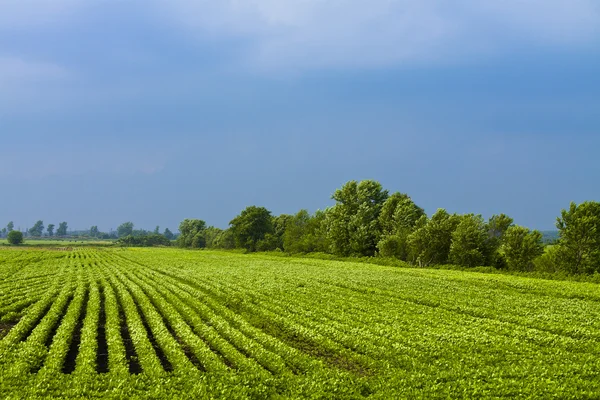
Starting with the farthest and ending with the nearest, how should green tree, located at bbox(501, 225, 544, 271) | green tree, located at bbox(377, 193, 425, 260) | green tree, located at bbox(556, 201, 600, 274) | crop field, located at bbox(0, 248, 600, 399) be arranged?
green tree, located at bbox(377, 193, 425, 260) → green tree, located at bbox(501, 225, 544, 271) → green tree, located at bbox(556, 201, 600, 274) → crop field, located at bbox(0, 248, 600, 399)

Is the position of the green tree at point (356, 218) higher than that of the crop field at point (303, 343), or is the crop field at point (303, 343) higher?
the green tree at point (356, 218)

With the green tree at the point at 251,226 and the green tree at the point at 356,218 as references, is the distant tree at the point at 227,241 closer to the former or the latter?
the green tree at the point at 251,226

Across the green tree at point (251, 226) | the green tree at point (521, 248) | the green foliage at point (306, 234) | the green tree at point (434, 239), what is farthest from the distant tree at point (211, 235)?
the green tree at point (521, 248)

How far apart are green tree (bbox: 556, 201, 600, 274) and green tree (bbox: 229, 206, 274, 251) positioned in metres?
93.6

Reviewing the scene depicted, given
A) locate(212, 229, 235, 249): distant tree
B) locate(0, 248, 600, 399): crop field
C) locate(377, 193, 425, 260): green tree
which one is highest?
locate(377, 193, 425, 260): green tree

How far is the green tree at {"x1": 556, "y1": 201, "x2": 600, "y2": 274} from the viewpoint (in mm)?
48969

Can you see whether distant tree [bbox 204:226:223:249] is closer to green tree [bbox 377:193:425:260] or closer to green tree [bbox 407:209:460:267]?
green tree [bbox 377:193:425:260]

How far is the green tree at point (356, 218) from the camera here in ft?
272

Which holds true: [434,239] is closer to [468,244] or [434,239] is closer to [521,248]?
[468,244]

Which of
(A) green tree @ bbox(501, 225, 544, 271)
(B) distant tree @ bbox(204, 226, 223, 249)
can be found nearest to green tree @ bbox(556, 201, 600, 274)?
(A) green tree @ bbox(501, 225, 544, 271)

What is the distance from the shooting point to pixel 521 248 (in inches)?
2256

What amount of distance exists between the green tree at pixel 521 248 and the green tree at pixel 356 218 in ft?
88.7

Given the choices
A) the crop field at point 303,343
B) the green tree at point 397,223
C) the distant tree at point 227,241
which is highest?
the green tree at point 397,223

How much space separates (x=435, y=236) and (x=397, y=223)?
12225 millimetres
